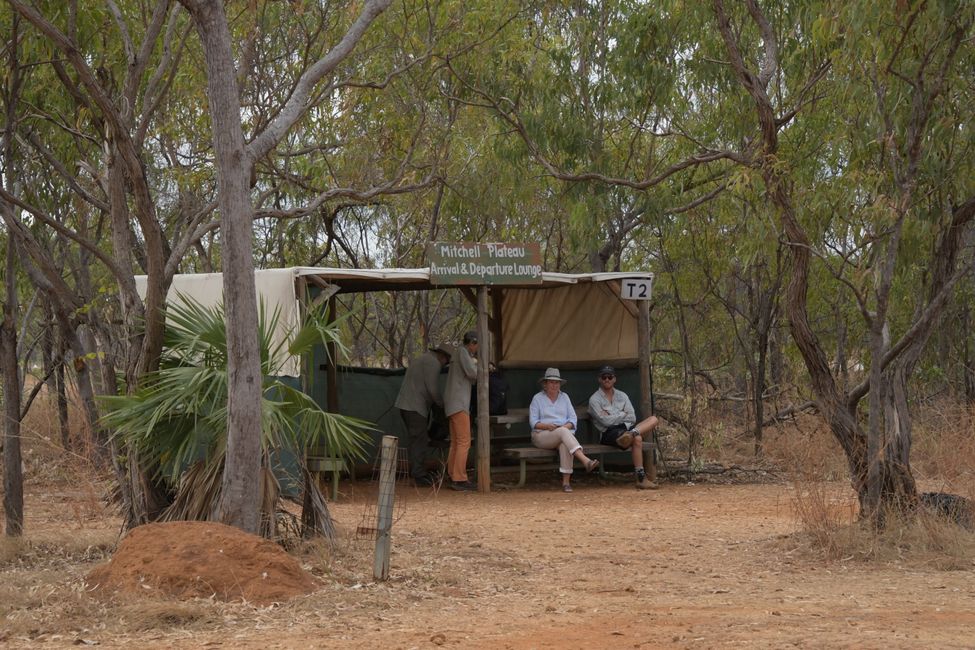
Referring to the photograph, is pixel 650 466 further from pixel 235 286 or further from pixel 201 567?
pixel 201 567

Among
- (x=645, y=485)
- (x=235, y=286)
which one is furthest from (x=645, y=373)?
(x=235, y=286)

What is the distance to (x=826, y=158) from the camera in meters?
15.1

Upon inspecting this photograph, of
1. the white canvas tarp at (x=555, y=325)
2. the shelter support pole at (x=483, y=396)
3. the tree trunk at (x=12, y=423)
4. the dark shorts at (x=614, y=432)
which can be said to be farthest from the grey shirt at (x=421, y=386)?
the tree trunk at (x=12, y=423)

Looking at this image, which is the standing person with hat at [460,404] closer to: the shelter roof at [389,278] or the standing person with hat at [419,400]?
the standing person with hat at [419,400]

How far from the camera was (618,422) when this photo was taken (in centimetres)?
1447

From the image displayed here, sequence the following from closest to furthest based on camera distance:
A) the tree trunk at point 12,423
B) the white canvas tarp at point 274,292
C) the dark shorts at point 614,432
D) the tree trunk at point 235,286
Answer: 1. the tree trunk at point 235,286
2. the tree trunk at point 12,423
3. the white canvas tarp at point 274,292
4. the dark shorts at point 614,432

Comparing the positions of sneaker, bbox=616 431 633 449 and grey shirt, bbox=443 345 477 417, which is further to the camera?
sneaker, bbox=616 431 633 449

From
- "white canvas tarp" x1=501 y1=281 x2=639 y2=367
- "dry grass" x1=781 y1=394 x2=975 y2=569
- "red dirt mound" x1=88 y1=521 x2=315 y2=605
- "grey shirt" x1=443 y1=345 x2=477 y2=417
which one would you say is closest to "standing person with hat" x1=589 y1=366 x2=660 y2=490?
"white canvas tarp" x1=501 y1=281 x2=639 y2=367

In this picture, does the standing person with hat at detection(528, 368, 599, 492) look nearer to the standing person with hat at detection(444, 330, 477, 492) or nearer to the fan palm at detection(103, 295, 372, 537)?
the standing person with hat at detection(444, 330, 477, 492)

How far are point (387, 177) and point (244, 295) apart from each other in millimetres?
10070

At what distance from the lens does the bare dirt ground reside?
6.31m

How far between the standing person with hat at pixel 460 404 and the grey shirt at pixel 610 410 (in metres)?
1.47

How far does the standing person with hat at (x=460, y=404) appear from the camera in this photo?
13852 mm

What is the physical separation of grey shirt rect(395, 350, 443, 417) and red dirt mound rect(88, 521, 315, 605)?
6.72m
